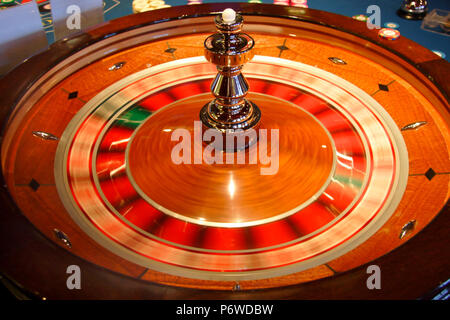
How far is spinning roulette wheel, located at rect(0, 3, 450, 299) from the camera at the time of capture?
1.09 meters

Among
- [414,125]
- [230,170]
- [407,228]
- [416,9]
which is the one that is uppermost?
[416,9]

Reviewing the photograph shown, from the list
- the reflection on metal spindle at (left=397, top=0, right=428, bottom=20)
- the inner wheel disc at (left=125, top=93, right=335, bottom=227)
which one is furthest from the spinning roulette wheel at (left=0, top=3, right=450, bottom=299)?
the reflection on metal spindle at (left=397, top=0, right=428, bottom=20)

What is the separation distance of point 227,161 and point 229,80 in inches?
11.8

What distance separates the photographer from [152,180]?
1.44m

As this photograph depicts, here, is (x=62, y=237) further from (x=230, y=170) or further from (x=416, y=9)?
(x=416, y=9)

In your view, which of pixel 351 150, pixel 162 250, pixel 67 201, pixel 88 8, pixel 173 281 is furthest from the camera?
pixel 88 8

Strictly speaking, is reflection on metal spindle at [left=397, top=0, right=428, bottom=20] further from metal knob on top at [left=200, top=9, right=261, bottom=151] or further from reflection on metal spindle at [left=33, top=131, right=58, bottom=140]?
reflection on metal spindle at [left=33, top=131, right=58, bottom=140]

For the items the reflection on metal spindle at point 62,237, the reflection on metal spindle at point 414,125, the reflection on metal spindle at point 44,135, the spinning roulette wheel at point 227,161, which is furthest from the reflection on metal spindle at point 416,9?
the reflection on metal spindle at point 62,237

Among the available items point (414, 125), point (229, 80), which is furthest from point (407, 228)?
point (229, 80)

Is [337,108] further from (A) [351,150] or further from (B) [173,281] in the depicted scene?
(B) [173,281]

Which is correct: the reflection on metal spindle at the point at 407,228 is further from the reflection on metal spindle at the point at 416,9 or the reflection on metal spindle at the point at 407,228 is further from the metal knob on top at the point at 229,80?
the reflection on metal spindle at the point at 416,9

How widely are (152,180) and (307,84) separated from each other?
0.89 metres

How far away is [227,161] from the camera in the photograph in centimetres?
149

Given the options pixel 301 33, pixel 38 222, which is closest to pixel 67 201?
pixel 38 222
